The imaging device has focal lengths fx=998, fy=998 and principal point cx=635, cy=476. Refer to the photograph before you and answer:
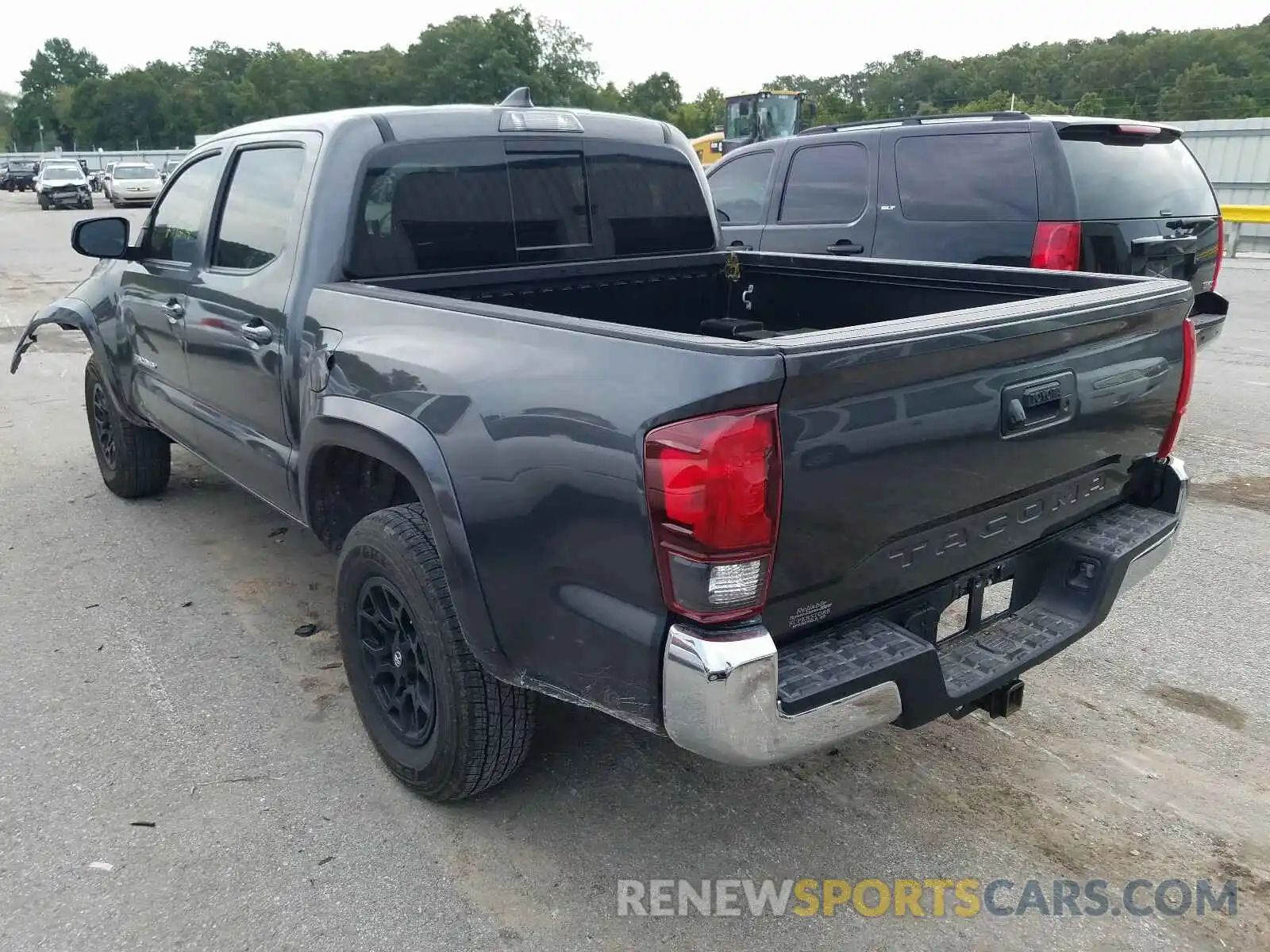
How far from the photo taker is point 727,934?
2.46m

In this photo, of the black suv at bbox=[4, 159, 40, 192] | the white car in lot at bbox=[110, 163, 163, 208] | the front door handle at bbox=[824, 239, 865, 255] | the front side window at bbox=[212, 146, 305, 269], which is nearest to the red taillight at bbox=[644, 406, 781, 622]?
the front side window at bbox=[212, 146, 305, 269]

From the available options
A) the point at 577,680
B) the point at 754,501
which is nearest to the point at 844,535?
the point at 754,501

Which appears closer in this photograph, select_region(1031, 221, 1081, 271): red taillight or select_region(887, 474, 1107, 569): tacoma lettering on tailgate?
select_region(887, 474, 1107, 569): tacoma lettering on tailgate

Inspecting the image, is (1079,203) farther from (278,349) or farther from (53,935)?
(53,935)

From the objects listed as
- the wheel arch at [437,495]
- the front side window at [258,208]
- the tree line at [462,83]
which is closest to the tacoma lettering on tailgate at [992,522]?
the wheel arch at [437,495]

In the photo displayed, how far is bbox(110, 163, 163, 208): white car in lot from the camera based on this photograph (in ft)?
Result: 112

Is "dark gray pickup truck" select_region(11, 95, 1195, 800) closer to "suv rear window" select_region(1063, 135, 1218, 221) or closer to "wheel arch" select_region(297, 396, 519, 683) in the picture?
"wheel arch" select_region(297, 396, 519, 683)

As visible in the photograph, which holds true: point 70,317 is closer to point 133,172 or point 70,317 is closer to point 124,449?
point 124,449

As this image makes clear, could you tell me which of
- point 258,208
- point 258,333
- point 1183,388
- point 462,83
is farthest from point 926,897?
point 462,83

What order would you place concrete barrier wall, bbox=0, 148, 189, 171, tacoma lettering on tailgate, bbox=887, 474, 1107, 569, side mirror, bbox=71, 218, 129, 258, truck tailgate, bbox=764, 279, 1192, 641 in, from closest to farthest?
truck tailgate, bbox=764, 279, 1192, 641, tacoma lettering on tailgate, bbox=887, 474, 1107, 569, side mirror, bbox=71, 218, 129, 258, concrete barrier wall, bbox=0, 148, 189, 171

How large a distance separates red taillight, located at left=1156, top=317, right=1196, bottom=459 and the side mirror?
13.6ft

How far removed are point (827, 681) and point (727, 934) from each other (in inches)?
30.1

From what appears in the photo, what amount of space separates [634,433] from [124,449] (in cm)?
433

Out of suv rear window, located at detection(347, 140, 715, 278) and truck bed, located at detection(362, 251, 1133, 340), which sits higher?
suv rear window, located at detection(347, 140, 715, 278)
